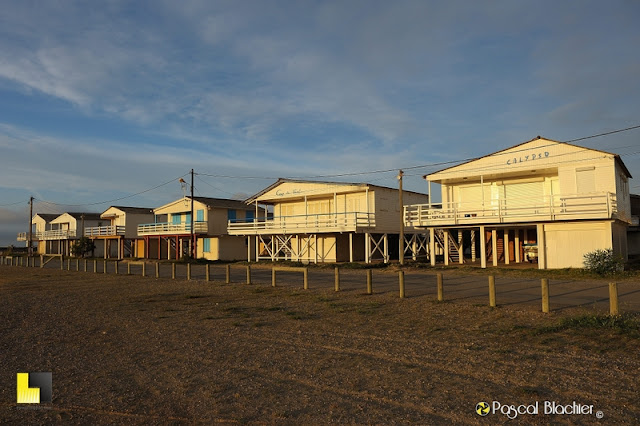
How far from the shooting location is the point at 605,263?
19.8 metres

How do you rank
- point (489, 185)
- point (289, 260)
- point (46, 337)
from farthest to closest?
point (289, 260), point (489, 185), point (46, 337)

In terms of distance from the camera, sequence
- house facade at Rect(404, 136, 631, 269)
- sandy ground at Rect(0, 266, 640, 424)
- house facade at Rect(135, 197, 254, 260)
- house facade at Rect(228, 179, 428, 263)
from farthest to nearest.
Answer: house facade at Rect(135, 197, 254, 260) < house facade at Rect(228, 179, 428, 263) < house facade at Rect(404, 136, 631, 269) < sandy ground at Rect(0, 266, 640, 424)

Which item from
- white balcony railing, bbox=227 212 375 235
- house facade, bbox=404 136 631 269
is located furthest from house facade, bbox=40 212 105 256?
house facade, bbox=404 136 631 269

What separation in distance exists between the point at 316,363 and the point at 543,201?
2138 centimetres

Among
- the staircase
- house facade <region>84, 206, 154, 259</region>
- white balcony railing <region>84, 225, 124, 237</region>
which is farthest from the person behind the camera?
house facade <region>84, 206, 154, 259</region>

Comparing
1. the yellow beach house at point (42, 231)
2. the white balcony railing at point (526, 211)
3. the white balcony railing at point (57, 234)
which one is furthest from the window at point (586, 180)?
the yellow beach house at point (42, 231)

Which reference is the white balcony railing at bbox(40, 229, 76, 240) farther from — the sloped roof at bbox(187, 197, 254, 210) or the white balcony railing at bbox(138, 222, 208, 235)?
the sloped roof at bbox(187, 197, 254, 210)

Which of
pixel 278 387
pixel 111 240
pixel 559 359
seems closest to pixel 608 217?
pixel 559 359

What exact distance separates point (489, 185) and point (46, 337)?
77.2 ft

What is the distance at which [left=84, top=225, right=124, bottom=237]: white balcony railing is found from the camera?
51059mm

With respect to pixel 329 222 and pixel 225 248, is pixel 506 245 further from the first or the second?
pixel 225 248

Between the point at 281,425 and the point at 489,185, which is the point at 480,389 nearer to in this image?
the point at 281,425

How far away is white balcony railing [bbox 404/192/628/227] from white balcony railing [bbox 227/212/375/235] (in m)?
3.17

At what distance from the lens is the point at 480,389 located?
20.6 feet
